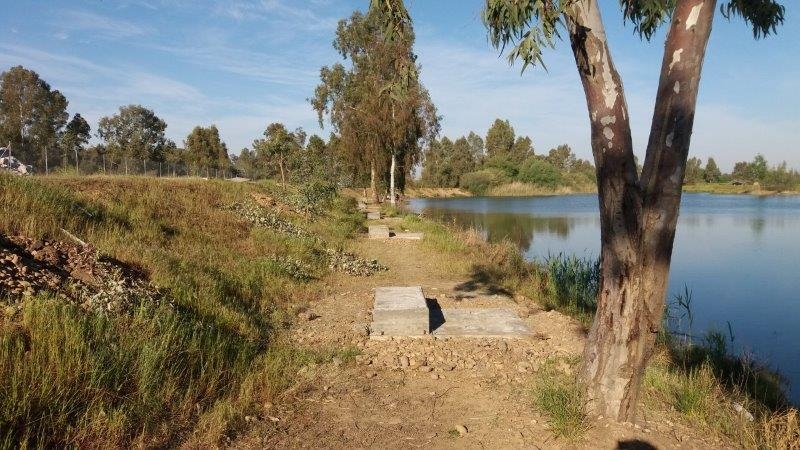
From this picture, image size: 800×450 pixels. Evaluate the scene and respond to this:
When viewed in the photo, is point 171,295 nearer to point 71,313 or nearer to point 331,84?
point 71,313

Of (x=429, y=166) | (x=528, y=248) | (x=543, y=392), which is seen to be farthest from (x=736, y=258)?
(x=429, y=166)

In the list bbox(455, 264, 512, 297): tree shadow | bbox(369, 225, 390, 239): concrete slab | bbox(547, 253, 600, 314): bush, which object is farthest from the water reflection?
bbox(547, 253, 600, 314): bush

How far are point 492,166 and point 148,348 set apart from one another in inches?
3294

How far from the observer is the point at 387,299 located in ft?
21.2

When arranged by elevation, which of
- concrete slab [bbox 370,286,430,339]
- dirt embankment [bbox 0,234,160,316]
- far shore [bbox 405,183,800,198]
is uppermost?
far shore [bbox 405,183,800,198]

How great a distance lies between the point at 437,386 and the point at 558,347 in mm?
1635

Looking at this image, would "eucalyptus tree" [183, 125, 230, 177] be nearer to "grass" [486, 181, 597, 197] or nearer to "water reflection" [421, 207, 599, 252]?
"water reflection" [421, 207, 599, 252]

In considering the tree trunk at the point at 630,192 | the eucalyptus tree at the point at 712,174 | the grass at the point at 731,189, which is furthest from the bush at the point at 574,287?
the eucalyptus tree at the point at 712,174

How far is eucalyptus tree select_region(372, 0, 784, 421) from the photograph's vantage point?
3285mm

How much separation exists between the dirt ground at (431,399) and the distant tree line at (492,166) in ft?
230

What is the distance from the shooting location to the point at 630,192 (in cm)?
354

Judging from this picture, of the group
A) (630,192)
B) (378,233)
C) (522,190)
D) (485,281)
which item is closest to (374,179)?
(378,233)

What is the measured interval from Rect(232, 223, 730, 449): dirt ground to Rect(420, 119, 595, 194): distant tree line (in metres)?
70.0

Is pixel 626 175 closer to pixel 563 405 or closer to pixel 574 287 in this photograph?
pixel 563 405
